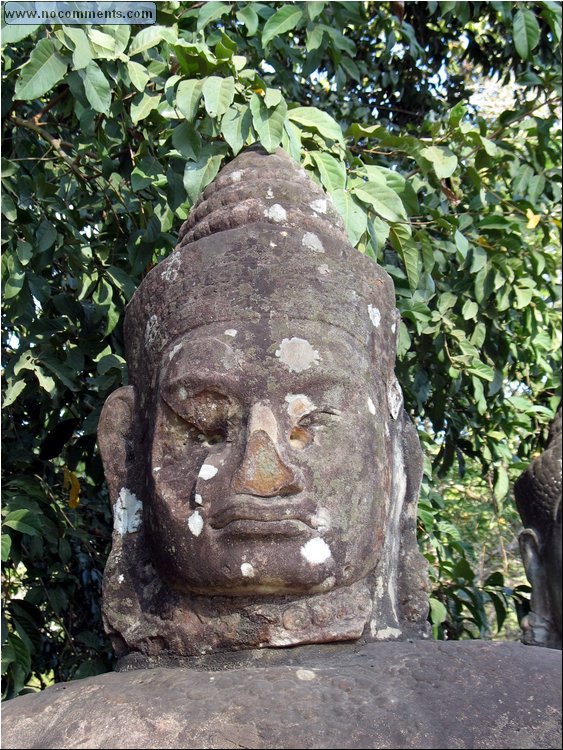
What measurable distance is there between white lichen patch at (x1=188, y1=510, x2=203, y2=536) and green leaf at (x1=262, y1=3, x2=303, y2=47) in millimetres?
2002

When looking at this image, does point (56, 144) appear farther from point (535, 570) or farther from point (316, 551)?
point (535, 570)

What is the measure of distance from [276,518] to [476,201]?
245cm

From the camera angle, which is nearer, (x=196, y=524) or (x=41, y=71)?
(x=196, y=524)

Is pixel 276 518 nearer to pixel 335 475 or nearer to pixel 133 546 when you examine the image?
pixel 335 475

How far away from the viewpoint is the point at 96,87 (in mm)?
3338


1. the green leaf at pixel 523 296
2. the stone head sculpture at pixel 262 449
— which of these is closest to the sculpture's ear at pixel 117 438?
the stone head sculpture at pixel 262 449

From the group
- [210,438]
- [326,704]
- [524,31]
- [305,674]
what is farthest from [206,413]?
[524,31]

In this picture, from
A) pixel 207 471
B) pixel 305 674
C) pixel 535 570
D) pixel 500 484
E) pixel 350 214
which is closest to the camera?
pixel 535 570

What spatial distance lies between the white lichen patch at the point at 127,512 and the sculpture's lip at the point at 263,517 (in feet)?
1.52

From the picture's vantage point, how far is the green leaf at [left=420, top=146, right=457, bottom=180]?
405cm

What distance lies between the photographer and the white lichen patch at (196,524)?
256 cm

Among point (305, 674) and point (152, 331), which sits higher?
point (152, 331)

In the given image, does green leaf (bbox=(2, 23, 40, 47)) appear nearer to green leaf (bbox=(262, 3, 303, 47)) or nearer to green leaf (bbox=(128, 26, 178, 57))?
green leaf (bbox=(128, 26, 178, 57))

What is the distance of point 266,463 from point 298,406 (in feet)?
0.61
